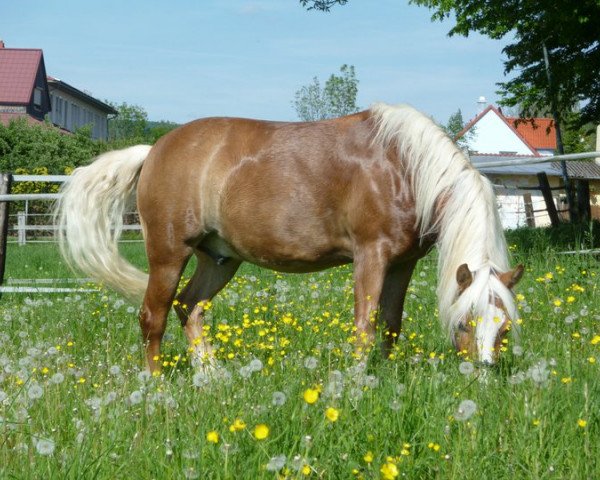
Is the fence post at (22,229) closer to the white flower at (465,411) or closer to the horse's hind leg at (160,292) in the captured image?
the horse's hind leg at (160,292)

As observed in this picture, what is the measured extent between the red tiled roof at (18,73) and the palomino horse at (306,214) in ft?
179

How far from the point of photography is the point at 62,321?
702cm

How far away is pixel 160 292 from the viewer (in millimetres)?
6289

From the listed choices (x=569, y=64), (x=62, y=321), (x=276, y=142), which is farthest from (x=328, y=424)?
(x=569, y=64)

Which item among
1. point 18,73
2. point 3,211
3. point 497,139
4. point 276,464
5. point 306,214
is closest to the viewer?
point 276,464

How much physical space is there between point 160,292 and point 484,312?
2516 millimetres

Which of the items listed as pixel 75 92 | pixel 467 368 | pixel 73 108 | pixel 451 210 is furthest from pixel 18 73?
pixel 467 368

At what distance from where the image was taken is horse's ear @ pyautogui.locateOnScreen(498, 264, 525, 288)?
4.79 m

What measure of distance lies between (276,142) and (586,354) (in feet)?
7.77

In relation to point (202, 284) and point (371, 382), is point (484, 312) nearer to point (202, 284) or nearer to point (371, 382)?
point (371, 382)

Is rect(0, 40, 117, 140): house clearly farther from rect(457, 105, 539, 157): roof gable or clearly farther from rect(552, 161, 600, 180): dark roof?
rect(457, 105, 539, 157): roof gable

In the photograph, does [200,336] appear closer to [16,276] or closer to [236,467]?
[236,467]

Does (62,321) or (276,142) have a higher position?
(276,142)

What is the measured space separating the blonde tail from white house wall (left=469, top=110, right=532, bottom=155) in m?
71.2
